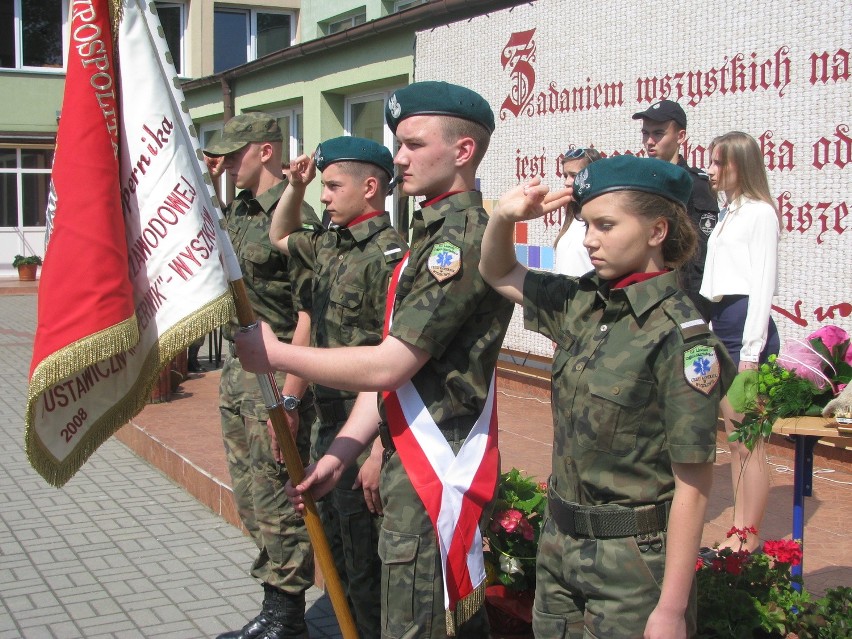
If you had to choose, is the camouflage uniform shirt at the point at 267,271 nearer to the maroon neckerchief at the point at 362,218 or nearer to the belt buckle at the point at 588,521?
the maroon neckerchief at the point at 362,218

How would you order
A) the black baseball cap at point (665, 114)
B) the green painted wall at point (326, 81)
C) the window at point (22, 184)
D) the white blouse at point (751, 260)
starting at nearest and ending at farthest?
1. the white blouse at point (751, 260)
2. the black baseball cap at point (665, 114)
3. the green painted wall at point (326, 81)
4. the window at point (22, 184)

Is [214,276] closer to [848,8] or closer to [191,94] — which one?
[848,8]

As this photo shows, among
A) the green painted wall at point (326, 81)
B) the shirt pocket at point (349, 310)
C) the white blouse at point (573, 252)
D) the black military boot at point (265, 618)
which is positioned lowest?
the black military boot at point (265, 618)

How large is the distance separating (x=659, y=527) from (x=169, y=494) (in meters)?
5.06

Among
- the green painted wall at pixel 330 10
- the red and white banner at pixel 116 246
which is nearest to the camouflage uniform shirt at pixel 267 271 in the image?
the red and white banner at pixel 116 246

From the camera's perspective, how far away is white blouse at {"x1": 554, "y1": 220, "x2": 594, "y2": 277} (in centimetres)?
541

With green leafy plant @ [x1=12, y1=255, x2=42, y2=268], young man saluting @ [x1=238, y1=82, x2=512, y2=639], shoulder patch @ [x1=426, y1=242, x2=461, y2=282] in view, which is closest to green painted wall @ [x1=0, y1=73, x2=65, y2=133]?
green leafy plant @ [x1=12, y1=255, x2=42, y2=268]

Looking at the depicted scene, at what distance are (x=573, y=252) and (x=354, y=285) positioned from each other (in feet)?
6.47

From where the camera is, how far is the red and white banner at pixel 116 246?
102 inches

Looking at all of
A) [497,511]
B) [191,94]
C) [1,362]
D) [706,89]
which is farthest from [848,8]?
[191,94]

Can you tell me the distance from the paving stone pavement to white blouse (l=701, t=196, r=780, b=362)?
7.82ft

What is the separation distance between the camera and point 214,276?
272 centimetres

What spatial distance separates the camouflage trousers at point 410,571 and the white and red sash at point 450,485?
28 millimetres

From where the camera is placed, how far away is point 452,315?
2.81 metres
